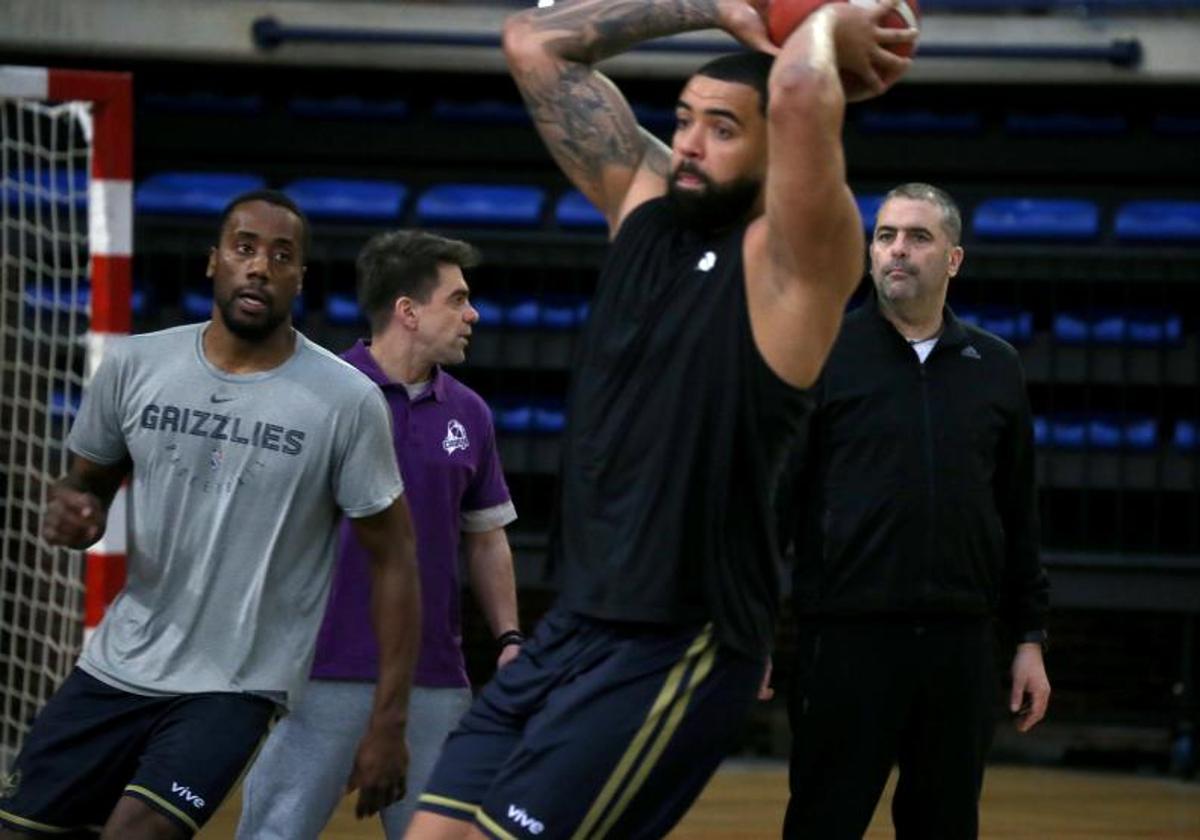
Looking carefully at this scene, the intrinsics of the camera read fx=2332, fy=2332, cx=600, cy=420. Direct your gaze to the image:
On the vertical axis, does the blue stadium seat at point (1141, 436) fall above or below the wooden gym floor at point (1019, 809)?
above

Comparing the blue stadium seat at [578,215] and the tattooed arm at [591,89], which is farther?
the blue stadium seat at [578,215]

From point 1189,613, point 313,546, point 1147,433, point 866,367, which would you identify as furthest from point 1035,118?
point 313,546

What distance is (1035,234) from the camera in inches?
444

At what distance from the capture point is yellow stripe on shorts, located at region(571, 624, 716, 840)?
12.6 ft

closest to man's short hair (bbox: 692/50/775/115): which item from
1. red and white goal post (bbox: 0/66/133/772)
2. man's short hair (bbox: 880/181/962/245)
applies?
man's short hair (bbox: 880/181/962/245)

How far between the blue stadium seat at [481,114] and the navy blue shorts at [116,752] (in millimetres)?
7883

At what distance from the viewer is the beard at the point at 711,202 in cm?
393

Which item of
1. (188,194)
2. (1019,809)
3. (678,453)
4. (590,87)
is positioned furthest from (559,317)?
(678,453)

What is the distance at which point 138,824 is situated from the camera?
473 cm

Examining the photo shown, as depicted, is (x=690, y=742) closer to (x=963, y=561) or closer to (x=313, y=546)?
(x=313, y=546)

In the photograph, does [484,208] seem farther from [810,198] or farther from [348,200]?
[810,198]

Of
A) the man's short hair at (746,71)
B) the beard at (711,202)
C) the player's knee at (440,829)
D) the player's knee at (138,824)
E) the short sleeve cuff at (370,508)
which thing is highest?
the man's short hair at (746,71)

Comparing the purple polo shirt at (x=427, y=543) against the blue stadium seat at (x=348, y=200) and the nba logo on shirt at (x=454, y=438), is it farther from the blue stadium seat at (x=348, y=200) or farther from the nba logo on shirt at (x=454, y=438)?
the blue stadium seat at (x=348, y=200)

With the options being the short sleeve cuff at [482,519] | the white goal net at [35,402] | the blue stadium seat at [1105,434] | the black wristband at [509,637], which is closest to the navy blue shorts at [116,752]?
the black wristband at [509,637]
